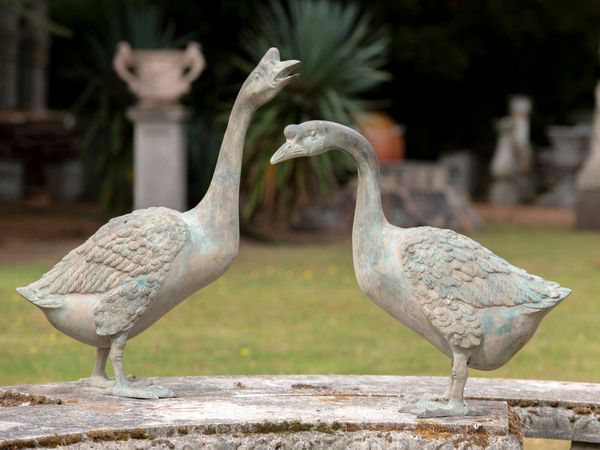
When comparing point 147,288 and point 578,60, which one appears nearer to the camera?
point 147,288

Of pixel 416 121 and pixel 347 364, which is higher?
pixel 416 121

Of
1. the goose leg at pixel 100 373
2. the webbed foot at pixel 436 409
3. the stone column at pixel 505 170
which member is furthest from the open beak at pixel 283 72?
the stone column at pixel 505 170

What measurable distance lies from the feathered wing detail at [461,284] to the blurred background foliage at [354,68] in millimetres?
10408

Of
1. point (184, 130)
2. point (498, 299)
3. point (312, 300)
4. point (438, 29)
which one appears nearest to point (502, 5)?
point (438, 29)

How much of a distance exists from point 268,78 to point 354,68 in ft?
35.9

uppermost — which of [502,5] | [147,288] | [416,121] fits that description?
[502,5]

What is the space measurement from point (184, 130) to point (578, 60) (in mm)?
13152

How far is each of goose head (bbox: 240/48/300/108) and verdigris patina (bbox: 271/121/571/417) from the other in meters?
0.36

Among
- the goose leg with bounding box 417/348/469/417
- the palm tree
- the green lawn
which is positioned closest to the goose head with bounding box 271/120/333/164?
the goose leg with bounding box 417/348/469/417

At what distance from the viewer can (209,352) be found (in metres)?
9.02

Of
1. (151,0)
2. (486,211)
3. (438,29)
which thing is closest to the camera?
(151,0)

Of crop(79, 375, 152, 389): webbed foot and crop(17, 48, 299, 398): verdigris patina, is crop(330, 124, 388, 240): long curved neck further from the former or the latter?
crop(79, 375, 152, 389): webbed foot

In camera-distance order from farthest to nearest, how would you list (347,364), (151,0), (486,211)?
(486,211) → (151,0) → (347,364)

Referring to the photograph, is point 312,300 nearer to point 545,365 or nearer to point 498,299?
point 545,365
